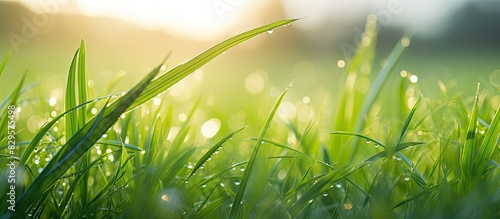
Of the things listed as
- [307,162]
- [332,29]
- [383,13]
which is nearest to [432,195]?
[307,162]

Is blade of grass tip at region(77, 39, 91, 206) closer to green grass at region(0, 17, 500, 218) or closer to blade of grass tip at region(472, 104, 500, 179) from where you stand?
green grass at region(0, 17, 500, 218)

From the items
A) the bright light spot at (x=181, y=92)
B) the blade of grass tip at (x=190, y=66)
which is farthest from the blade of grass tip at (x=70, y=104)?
the bright light spot at (x=181, y=92)

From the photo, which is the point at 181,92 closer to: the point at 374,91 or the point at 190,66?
the point at 374,91

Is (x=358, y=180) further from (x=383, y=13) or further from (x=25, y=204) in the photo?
→ (x=383, y=13)

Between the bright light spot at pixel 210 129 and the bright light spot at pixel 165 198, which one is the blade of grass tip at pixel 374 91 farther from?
the bright light spot at pixel 165 198

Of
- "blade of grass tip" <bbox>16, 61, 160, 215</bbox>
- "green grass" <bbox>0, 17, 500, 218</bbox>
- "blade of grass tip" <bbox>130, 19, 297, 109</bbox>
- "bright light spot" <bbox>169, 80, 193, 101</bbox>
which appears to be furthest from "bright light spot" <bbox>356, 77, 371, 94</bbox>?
"bright light spot" <bbox>169, 80, 193, 101</bbox>

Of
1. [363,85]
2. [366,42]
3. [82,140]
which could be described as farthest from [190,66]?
[366,42]
